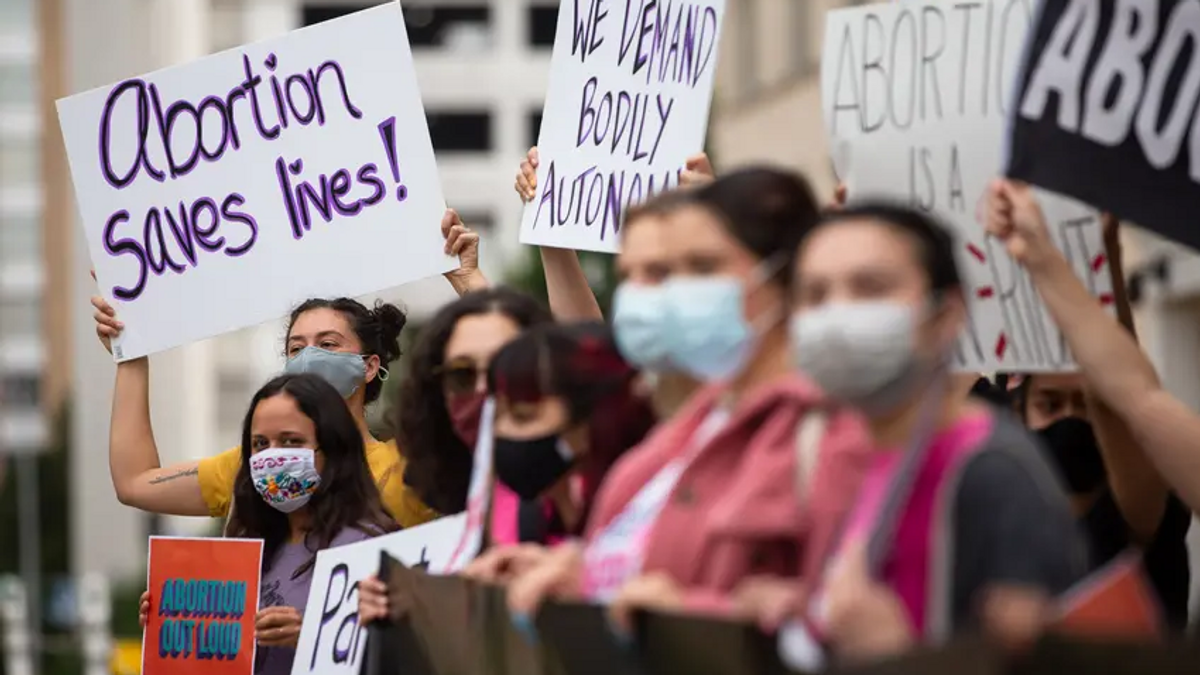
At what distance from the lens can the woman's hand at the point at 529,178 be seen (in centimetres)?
803

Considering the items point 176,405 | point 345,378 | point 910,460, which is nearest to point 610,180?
point 345,378

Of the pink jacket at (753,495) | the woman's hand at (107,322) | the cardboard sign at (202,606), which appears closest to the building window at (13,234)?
the woman's hand at (107,322)

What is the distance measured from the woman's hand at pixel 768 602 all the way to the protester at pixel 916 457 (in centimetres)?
4

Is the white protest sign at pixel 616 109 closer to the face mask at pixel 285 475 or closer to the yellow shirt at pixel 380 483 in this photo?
the yellow shirt at pixel 380 483

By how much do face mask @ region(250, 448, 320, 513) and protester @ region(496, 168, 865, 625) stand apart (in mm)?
2295

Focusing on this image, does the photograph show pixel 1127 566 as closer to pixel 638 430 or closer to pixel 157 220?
pixel 638 430

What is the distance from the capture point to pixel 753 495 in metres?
4.42

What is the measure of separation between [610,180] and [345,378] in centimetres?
90

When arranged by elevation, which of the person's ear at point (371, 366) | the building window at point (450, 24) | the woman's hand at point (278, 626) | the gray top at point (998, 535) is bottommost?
the building window at point (450, 24)

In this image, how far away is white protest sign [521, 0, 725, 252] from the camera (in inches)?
311

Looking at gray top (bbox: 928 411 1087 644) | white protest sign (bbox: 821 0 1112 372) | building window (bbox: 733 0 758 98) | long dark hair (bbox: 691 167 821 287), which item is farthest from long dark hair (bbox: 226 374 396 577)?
building window (bbox: 733 0 758 98)

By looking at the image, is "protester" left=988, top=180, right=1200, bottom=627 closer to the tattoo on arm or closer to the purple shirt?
the purple shirt

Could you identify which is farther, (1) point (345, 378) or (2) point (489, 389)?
(1) point (345, 378)

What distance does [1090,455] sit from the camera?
612cm
